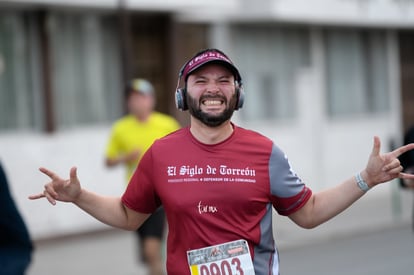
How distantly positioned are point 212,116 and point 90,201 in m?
0.75

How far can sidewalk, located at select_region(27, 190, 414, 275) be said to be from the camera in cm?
1262

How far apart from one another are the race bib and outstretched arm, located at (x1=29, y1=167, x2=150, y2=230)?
50 centimetres

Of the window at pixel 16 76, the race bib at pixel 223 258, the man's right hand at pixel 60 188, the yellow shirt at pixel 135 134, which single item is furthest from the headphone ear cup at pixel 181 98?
the window at pixel 16 76

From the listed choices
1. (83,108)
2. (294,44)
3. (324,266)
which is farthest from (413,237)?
(294,44)

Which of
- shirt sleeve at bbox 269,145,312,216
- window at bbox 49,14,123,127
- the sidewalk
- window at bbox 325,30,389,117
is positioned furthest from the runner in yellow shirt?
window at bbox 325,30,389,117

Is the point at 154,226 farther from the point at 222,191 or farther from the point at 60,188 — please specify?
the point at 222,191

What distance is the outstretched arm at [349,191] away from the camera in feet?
14.5

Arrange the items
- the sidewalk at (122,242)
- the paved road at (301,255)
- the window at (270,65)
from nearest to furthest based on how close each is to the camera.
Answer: the paved road at (301,255)
the sidewalk at (122,242)
the window at (270,65)

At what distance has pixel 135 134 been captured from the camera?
973 cm

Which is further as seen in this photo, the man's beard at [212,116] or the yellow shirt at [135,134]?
the yellow shirt at [135,134]

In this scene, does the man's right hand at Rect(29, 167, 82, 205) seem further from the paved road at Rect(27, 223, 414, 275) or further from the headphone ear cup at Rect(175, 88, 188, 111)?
the paved road at Rect(27, 223, 414, 275)

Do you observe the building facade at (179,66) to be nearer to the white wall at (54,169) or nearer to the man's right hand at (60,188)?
the white wall at (54,169)

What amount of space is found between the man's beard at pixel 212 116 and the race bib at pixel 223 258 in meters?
0.56

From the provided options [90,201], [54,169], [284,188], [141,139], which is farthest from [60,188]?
[54,169]
